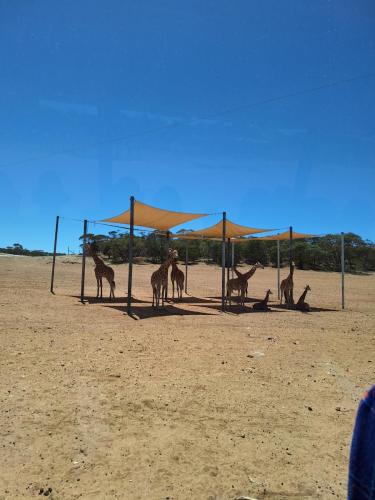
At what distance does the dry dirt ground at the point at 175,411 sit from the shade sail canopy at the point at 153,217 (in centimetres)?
472

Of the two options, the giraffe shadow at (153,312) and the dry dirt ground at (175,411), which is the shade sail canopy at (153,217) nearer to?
the giraffe shadow at (153,312)

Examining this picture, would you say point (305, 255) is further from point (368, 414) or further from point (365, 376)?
point (368, 414)

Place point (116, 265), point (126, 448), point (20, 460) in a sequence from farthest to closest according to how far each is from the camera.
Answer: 1. point (116, 265)
2. point (126, 448)
3. point (20, 460)

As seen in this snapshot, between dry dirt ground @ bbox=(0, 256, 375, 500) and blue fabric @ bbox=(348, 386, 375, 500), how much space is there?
5.89ft

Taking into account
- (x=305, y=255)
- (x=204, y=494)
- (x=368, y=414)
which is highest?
(x=305, y=255)

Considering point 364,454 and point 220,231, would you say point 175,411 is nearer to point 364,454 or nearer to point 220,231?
point 364,454

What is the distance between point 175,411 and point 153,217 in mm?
9386

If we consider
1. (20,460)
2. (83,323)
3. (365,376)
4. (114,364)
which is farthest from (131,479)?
(83,323)

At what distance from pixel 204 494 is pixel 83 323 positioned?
6197mm

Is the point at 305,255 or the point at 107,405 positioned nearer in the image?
the point at 107,405

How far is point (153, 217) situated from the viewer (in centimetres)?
1270

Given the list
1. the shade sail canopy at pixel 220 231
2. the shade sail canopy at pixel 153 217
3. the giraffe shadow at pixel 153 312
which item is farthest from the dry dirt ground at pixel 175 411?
the shade sail canopy at pixel 220 231

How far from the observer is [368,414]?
1.07 m

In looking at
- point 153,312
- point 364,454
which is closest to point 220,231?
→ point 153,312
